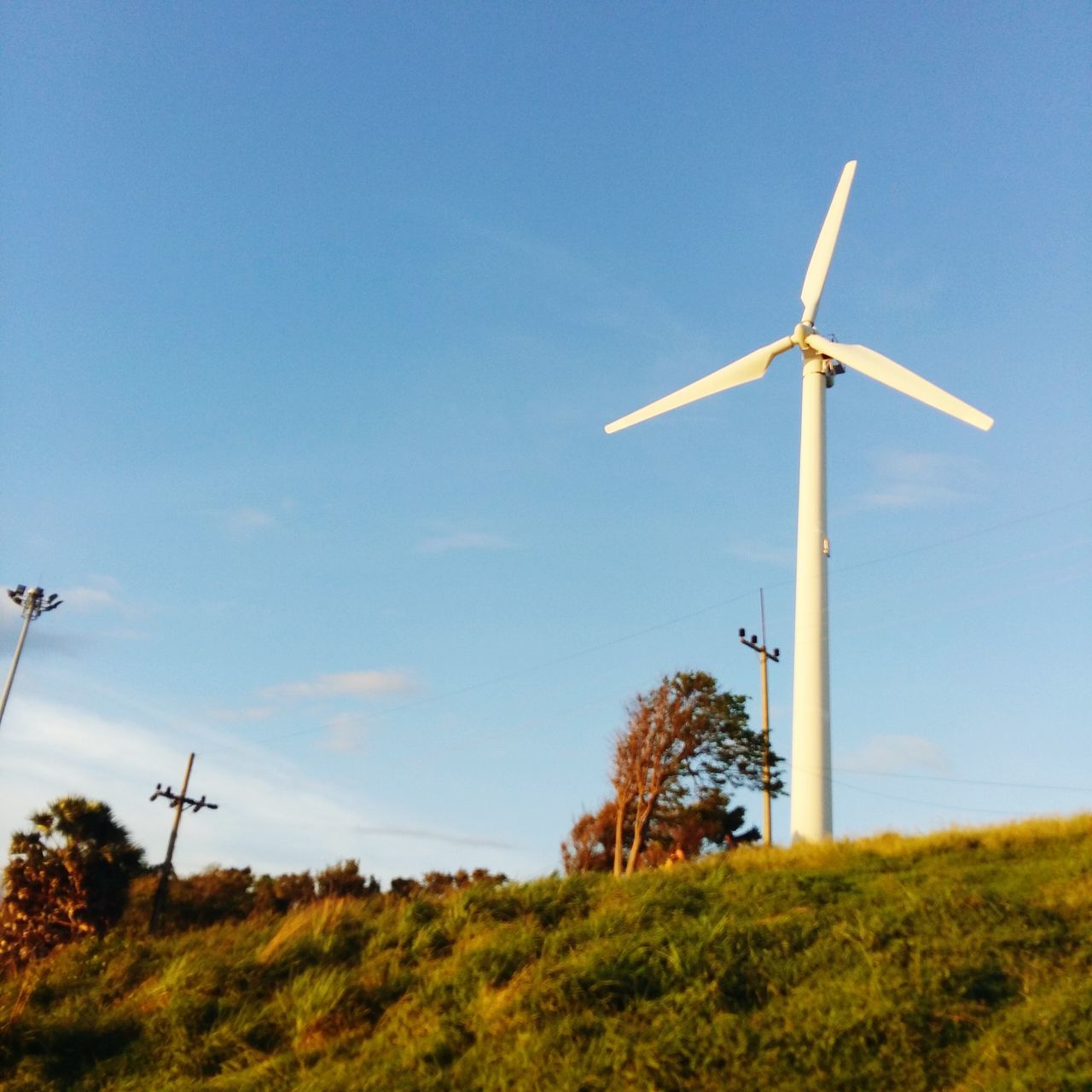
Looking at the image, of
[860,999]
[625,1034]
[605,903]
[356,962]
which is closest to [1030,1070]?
[860,999]

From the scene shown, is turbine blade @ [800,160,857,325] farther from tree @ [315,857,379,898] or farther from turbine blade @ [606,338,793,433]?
tree @ [315,857,379,898]

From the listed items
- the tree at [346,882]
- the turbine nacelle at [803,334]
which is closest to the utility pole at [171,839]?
the tree at [346,882]

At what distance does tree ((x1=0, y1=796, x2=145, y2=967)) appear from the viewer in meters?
33.9

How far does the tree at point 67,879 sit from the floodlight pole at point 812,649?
71.1 feet

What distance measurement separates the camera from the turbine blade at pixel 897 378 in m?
31.1

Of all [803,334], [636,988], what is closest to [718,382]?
[803,334]

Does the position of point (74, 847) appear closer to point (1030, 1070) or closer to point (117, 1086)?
point (117, 1086)

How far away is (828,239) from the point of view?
39062 millimetres

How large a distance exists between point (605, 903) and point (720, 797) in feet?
90.5

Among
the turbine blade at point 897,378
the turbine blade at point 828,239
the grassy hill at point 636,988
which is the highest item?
the turbine blade at point 828,239

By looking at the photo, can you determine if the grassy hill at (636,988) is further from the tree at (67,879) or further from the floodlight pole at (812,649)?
the tree at (67,879)

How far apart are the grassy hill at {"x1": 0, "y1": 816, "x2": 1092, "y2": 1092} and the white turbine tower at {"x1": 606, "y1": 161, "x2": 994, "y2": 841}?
217 inches

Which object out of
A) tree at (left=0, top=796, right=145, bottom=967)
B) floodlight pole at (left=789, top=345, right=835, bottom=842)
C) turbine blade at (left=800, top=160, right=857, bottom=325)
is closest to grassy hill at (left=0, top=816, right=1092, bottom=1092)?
floodlight pole at (left=789, top=345, right=835, bottom=842)

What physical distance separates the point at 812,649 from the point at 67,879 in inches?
960
